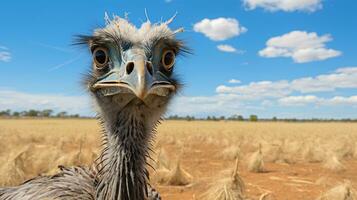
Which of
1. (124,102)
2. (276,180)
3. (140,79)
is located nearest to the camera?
(140,79)

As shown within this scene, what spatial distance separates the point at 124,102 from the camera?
8.57ft

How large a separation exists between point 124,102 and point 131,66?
24cm

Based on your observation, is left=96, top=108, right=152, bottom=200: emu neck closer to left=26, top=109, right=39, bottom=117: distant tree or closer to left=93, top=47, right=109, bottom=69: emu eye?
left=93, top=47, right=109, bottom=69: emu eye

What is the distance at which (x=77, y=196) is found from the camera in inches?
111

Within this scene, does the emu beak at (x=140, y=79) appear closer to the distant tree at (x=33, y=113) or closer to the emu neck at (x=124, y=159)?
the emu neck at (x=124, y=159)

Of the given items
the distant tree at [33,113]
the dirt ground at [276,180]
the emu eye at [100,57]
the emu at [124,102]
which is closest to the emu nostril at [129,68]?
the emu at [124,102]

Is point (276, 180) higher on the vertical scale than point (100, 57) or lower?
lower

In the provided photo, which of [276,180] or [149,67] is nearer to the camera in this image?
[149,67]

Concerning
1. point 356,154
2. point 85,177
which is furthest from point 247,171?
point 85,177

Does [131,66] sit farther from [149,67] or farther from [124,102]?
[124,102]

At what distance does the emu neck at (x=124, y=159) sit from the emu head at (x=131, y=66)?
3.4 inches

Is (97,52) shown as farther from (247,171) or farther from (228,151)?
(228,151)

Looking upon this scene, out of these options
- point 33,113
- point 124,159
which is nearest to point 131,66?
point 124,159

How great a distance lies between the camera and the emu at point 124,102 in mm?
2584
